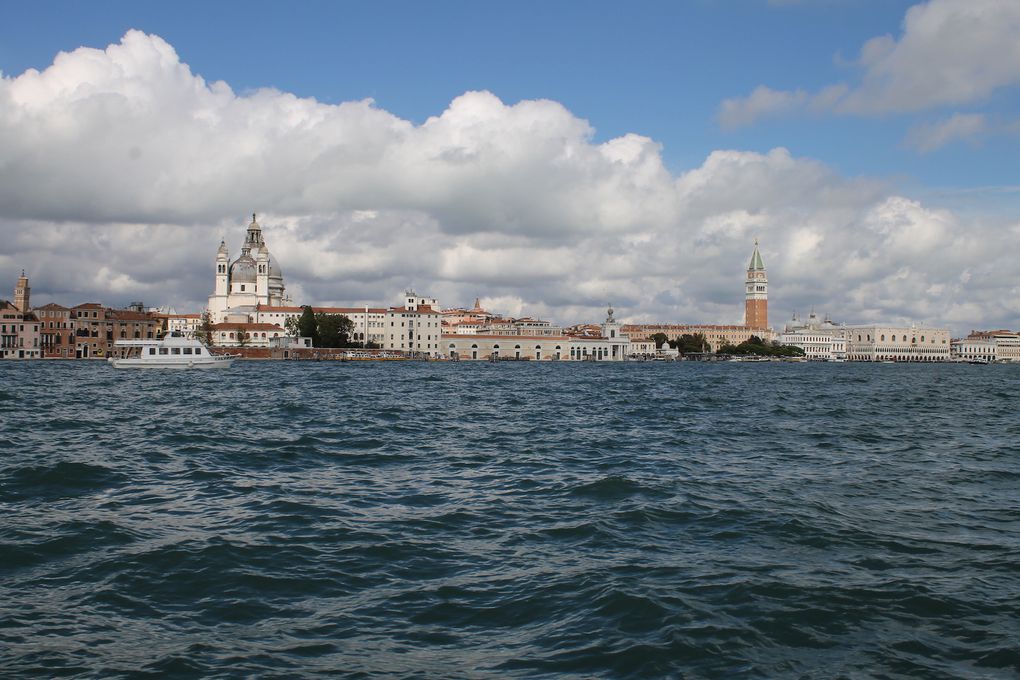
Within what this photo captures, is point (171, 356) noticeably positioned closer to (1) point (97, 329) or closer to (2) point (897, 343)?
(1) point (97, 329)

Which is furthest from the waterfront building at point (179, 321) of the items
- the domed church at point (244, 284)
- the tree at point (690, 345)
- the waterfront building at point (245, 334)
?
the tree at point (690, 345)

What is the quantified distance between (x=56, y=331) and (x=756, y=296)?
12522 cm

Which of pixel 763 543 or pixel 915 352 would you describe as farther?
pixel 915 352

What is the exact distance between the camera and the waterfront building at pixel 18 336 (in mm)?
79188

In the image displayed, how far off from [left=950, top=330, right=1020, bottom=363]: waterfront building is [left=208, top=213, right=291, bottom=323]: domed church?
410 feet

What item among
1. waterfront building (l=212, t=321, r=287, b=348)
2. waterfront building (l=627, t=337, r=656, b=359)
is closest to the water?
waterfront building (l=212, t=321, r=287, b=348)

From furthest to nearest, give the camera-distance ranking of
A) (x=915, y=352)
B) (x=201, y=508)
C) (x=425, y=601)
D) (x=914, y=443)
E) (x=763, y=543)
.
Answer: (x=915, y=352), (x=914, y=443), (x=201, y=508), (x=763, y=543), (x=425, y=601)

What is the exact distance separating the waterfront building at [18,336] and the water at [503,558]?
247ft

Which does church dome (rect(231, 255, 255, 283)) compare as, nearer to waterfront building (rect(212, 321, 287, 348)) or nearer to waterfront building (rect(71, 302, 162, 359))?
waterfront building (rect(212, 321, 287, 348))

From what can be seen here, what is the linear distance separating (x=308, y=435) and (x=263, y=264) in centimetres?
10214

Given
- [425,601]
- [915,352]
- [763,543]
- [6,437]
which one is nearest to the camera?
[425,601]

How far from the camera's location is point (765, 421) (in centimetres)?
1914

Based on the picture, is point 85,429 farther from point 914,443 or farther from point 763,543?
point 914,443

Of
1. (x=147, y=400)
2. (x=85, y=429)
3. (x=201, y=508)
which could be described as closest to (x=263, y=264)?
(x=147, y=400)
